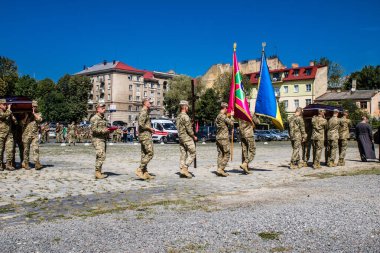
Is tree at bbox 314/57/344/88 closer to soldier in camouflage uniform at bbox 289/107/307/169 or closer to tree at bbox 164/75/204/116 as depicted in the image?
tree at bbox 164/75/204/116

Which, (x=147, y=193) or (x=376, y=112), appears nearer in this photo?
(x=147, y=193)

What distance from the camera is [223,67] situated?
8750 centimetres

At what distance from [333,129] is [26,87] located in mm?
72635

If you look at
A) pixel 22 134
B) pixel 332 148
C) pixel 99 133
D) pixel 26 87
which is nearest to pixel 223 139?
pixel 99 133

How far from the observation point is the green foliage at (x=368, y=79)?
262ft

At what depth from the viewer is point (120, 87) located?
99.6 metres

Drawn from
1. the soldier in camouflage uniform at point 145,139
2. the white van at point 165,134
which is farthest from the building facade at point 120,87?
the soldier in camouflage uniform at point 145,139

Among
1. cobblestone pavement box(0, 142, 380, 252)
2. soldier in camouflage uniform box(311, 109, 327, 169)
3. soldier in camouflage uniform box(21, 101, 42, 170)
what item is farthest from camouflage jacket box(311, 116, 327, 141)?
soldier in camouflage uniform box(21, 101, 42, 170)

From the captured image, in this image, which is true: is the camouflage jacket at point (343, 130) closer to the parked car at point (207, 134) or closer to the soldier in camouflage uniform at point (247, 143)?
the soldier in camouflage uniform at point (247, 143)

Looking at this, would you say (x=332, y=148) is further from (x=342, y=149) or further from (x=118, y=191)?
(x=118, y=191)

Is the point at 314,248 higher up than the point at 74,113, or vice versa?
the point at 74,113

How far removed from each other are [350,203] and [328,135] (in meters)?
8.02

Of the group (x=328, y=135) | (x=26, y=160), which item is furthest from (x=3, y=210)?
(x=328, y=135)

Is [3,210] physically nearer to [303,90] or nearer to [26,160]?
[26,160]
